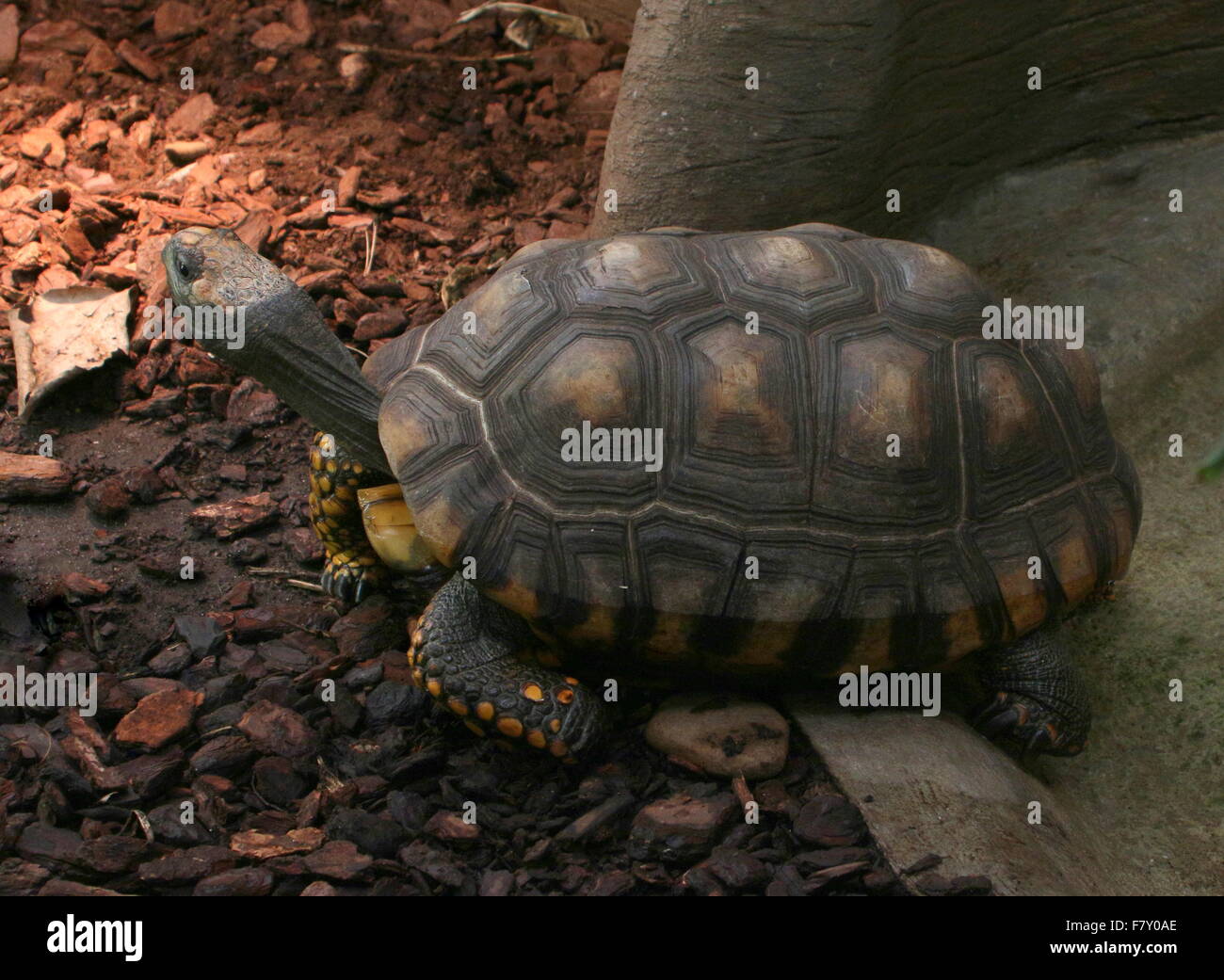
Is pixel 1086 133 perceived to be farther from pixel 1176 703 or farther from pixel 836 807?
pixel 836 807

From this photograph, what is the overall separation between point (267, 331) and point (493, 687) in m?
1.54

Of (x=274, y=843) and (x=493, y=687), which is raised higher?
(x=493, y=687)

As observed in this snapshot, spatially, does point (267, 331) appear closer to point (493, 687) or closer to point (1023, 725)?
point (493, 687)

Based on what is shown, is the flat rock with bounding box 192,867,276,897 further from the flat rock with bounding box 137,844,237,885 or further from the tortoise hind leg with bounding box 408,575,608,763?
the tortoise hind leg with bounding box 408,575,608,763

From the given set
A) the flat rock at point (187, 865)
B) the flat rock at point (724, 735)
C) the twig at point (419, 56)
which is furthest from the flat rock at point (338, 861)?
the twig at point (419, 56)

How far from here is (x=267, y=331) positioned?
4273 millimetres

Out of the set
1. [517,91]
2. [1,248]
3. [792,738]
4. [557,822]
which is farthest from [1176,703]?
[1,248]

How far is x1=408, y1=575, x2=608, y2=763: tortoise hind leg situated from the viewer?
4.04 metres

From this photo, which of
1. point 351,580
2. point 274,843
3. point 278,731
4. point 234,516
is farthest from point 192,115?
point 274,843

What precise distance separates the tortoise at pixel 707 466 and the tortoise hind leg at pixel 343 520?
28 cm

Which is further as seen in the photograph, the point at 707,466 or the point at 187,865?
the point at 707,466

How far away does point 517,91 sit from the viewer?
25.3 feet

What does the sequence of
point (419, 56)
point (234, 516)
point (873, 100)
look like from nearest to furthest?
point (234, 516), point (873, 100), point (419, 56)

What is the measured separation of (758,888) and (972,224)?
4272 millimetres
